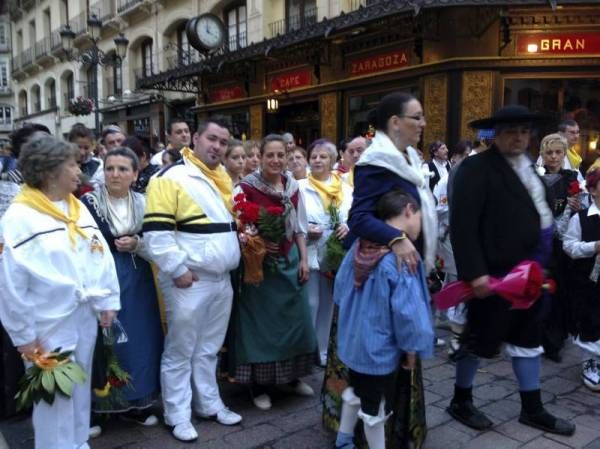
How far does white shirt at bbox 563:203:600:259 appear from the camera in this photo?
13.9 feet

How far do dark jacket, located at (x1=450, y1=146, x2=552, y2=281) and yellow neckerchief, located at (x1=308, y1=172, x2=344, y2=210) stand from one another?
1.55m

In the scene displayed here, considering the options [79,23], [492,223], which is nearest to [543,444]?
[492,223]

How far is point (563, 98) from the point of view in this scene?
415 inches

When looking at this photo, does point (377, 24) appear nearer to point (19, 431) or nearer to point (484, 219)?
point (484, 219)

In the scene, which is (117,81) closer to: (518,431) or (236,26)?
(236,26)

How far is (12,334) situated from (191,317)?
1082mm

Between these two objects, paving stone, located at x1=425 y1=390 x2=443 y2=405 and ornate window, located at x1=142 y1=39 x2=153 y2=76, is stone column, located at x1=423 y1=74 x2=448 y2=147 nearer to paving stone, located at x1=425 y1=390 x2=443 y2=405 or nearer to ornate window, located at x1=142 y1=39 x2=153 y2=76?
paving stone, located at x1=425 y1=390 x2=443 y2=405

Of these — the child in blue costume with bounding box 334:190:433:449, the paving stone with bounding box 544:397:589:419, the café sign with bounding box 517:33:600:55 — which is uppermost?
the café sign with bounding box 517:33:600:55

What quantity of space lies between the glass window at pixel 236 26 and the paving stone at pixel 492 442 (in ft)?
49.4

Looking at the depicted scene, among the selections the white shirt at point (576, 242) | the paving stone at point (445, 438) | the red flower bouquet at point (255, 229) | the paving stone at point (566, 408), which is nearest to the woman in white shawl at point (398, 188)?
the paving stone at point (445, 438)

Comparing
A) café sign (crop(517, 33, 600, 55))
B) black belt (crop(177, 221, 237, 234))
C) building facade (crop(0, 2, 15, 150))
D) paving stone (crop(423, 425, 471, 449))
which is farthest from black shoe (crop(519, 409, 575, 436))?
building facade (crop(0, 2, 15, 150))

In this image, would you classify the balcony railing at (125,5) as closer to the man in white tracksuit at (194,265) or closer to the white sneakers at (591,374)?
the man in white tracksuit at (194,265)

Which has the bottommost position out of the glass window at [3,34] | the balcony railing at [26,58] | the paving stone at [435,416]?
the paving stone at [435,416]

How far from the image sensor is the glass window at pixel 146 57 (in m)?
21.7
